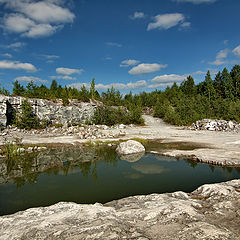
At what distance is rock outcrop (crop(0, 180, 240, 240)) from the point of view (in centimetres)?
354

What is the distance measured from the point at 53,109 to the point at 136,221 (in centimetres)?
3085

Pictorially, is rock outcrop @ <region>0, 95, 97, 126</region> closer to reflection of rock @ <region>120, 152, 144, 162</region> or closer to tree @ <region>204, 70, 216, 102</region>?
reflection of rock @ <region>120, 152, 144, 162</region>

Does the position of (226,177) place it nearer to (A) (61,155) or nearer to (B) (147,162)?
(B) (147,162)

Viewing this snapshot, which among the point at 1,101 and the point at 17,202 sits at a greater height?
the point at 1,101

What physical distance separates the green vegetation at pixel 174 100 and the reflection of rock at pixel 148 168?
23514 mm

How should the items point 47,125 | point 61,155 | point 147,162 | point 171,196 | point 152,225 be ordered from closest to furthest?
point 152,225 < point 171,196 < point 147,162 < point 61,155 < point 47,125

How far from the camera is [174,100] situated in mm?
52156

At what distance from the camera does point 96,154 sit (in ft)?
47.4

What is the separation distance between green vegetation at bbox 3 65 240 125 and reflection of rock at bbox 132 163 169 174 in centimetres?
2351

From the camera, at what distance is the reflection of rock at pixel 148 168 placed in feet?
31.7

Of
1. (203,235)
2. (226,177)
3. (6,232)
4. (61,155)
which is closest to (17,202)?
(6,232)

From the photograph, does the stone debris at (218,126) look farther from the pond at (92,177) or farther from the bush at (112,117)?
the pond at (92,177)

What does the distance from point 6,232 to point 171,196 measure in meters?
4.82

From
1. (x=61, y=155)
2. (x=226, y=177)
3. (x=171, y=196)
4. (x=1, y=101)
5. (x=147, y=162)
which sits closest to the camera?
(x=171, y=196)
